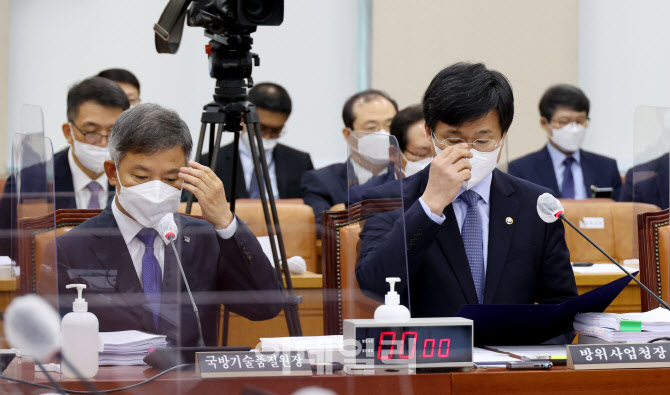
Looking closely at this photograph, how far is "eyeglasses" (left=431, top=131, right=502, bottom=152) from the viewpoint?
179cm

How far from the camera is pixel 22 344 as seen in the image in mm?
842

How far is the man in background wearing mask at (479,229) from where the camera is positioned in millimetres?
1780

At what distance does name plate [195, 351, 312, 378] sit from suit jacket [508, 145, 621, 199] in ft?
9.80

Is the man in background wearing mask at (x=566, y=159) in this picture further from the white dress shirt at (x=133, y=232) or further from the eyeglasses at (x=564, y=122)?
the white dress shirt at (x=133, y=232)

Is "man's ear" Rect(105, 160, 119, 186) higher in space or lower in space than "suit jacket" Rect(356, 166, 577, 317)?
higher

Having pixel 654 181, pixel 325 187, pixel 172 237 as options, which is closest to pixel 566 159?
pixel 325 187

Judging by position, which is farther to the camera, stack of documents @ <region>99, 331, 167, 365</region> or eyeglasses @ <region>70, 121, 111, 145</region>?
eyeglasses @ <region>70, 121, 111, 145</region>

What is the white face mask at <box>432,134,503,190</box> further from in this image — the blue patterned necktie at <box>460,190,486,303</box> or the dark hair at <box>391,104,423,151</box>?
the dark hair at <box>391,104,423,151</box>

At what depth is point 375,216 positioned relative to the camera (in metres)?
1.56

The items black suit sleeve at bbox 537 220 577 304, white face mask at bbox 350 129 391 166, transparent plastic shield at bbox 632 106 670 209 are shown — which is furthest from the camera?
transparent plastic shield at bbox 632 106 670 209

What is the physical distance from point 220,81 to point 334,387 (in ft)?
4.04

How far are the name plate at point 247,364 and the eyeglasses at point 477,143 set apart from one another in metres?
0.69

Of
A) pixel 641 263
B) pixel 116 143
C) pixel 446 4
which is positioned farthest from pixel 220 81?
pixel 446 4

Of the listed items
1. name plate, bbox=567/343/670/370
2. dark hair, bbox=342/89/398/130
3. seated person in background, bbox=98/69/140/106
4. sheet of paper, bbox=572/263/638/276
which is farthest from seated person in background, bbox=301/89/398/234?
name plate, bbox=567/343/670/370
